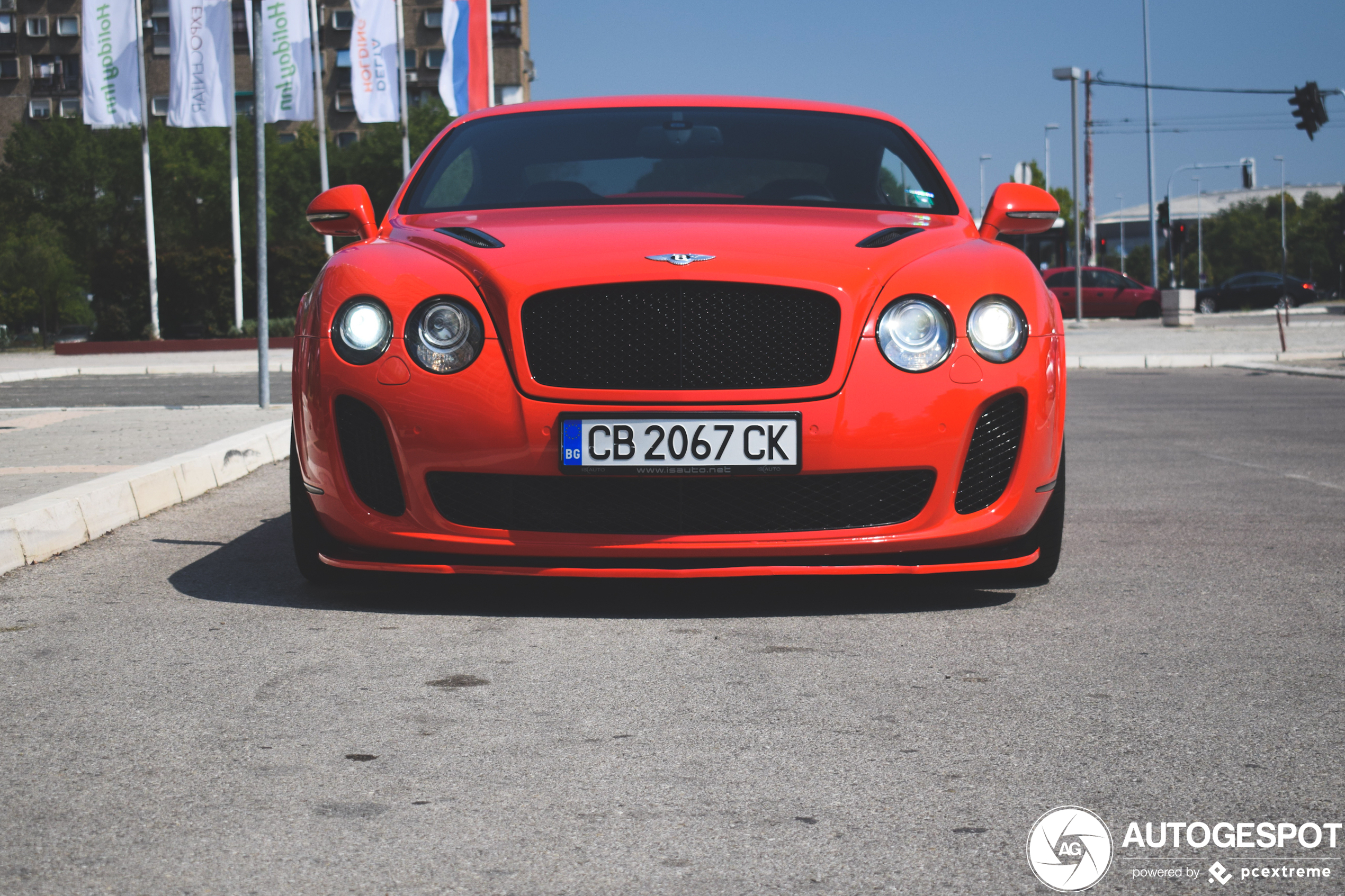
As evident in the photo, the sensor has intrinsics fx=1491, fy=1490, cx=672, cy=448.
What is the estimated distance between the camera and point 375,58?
34.8 metres

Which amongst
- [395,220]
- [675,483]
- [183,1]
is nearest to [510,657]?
[675,483]

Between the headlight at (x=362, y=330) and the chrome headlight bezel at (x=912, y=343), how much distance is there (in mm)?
1328

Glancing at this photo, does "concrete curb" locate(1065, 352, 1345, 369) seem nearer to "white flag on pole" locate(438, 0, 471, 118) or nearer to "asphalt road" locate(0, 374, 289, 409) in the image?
"asphalt road" locate(0, 374, 289, 409)

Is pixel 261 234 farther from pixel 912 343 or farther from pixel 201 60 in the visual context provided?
pixel 201 60

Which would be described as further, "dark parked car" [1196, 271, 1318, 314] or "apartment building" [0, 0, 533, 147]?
"apartment building" [0, 0, 533, 147]

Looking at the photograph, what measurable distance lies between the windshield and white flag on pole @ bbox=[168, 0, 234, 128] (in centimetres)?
2800

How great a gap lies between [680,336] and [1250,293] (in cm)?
5058

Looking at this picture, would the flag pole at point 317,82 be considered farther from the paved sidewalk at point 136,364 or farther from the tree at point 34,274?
the tree at point 34,274

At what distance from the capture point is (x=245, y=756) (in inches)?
110

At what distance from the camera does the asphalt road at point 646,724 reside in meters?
2.27

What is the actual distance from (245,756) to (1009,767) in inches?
55.8

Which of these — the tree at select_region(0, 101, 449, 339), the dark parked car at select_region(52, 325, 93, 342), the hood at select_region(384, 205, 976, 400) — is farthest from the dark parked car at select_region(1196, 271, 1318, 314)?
the hood at select_region(384, 205, 976, 400)

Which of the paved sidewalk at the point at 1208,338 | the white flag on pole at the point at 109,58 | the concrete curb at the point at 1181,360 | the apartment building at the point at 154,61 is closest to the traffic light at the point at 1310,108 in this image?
the paved sidewalk at the point at 1208,338

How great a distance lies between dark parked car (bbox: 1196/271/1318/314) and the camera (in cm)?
5034
